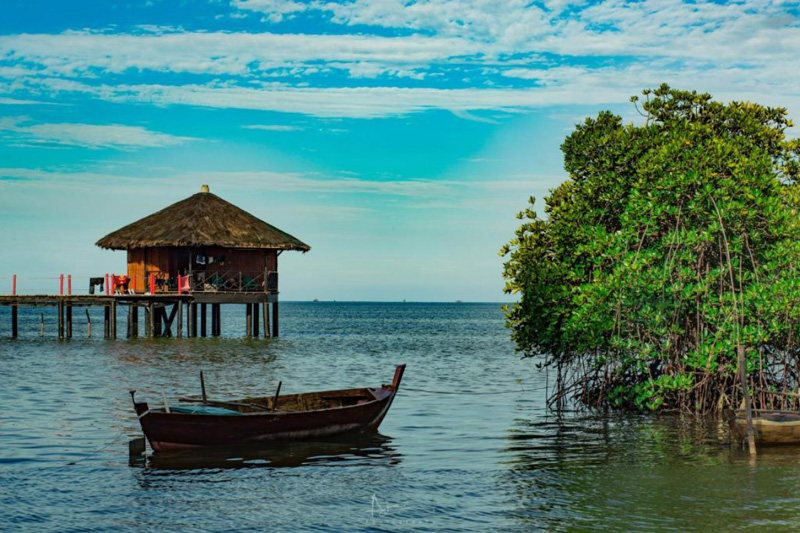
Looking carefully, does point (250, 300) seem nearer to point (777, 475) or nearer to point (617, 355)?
point (617, 355)

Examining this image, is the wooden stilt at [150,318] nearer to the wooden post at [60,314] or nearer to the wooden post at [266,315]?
the wooden post at [60,314]

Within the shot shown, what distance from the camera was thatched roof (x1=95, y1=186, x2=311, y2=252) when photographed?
43.2 metres

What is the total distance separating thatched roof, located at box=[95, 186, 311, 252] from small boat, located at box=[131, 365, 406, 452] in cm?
2529

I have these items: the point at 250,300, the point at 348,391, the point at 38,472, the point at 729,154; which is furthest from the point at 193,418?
the point at 250,300

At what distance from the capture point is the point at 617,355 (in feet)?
64.7

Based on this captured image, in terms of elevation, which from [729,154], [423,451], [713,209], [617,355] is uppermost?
[729,154]

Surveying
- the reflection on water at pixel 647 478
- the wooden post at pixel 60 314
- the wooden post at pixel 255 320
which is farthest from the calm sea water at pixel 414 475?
the wooden post at pixel 255 320

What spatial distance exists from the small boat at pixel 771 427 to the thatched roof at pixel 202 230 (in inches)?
1201

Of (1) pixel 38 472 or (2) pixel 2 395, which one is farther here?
(2) pixel 2 395

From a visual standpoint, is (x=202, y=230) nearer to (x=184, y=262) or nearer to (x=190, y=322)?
(x=184, y=262)

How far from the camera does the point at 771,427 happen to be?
52.6 ft

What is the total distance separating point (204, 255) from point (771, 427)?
108 ft

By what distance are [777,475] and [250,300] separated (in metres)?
33.6

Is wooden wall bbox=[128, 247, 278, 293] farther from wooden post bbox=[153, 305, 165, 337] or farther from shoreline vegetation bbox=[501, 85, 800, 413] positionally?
shoreline vegetation bbox=[501, 85, 800, 413]
